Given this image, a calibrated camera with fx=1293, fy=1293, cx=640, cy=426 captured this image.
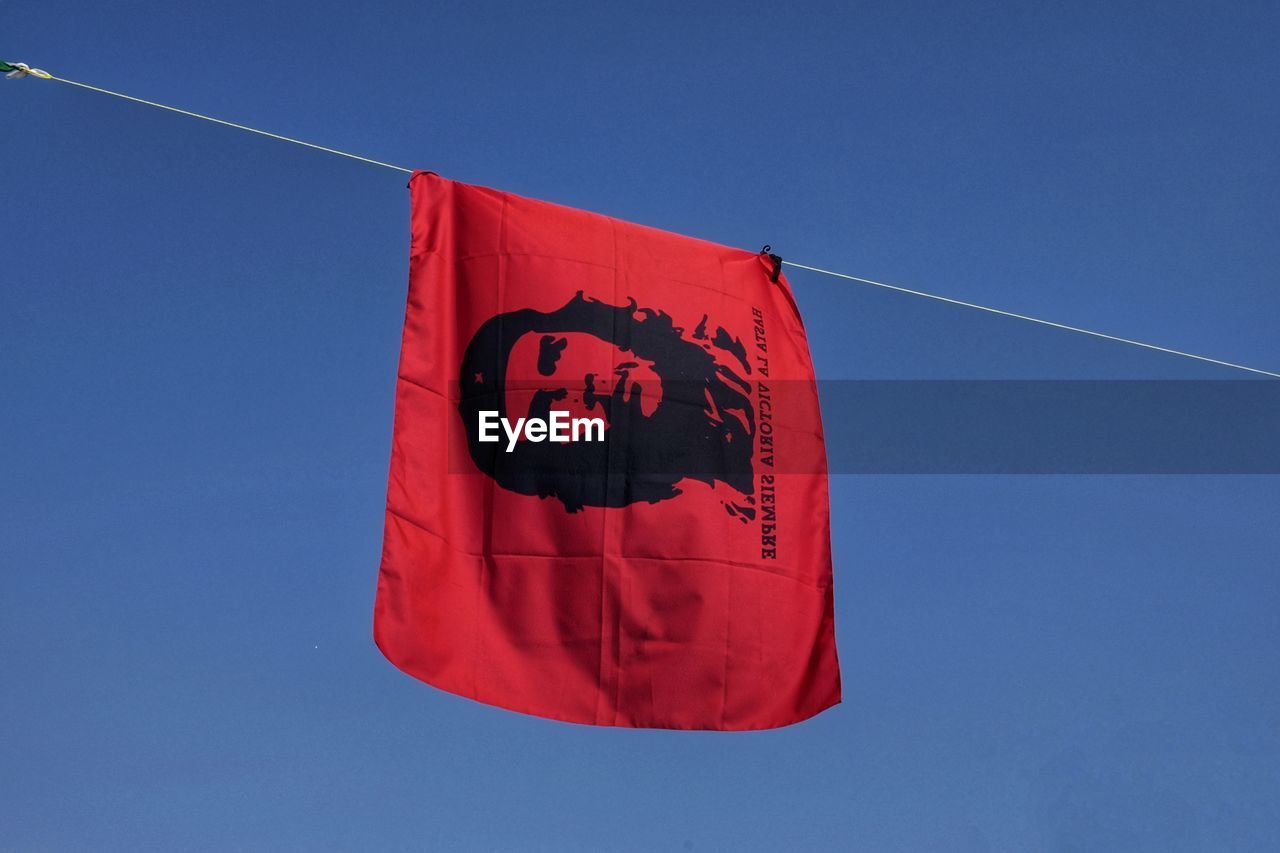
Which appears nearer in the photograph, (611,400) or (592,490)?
(592,490)

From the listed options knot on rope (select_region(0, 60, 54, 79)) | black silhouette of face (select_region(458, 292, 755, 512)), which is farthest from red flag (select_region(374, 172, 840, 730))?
knot on rope (select_region(0, 60, 54, 79))

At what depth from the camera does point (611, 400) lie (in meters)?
5.03

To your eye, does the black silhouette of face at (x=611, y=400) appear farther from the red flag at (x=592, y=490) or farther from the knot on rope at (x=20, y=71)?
the knot on rope at (x=20, y=71)

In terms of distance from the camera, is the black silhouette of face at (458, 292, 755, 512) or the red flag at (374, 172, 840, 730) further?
the black silhouette of face at (458, 292, 755, 512)

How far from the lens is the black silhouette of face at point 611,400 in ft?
15.8

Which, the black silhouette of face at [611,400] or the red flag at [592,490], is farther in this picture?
the black silhouette of face at [611,400]

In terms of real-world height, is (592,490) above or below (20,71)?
below

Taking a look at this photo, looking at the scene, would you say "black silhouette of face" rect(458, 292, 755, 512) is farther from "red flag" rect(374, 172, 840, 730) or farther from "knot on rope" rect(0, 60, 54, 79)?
"knot on rope" rect(0, 60, 54, 79)

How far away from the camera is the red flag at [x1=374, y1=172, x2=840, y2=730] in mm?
4633

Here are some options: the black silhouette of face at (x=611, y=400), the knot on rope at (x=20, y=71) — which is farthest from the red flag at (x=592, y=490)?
the knot on rope at (x=20, y=71)

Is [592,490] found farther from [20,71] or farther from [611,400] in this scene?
[20,71]

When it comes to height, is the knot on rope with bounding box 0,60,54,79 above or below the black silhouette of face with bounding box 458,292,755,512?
above

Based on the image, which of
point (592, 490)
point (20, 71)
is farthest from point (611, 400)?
point (20, 71)

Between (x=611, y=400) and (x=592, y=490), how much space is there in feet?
1.30
